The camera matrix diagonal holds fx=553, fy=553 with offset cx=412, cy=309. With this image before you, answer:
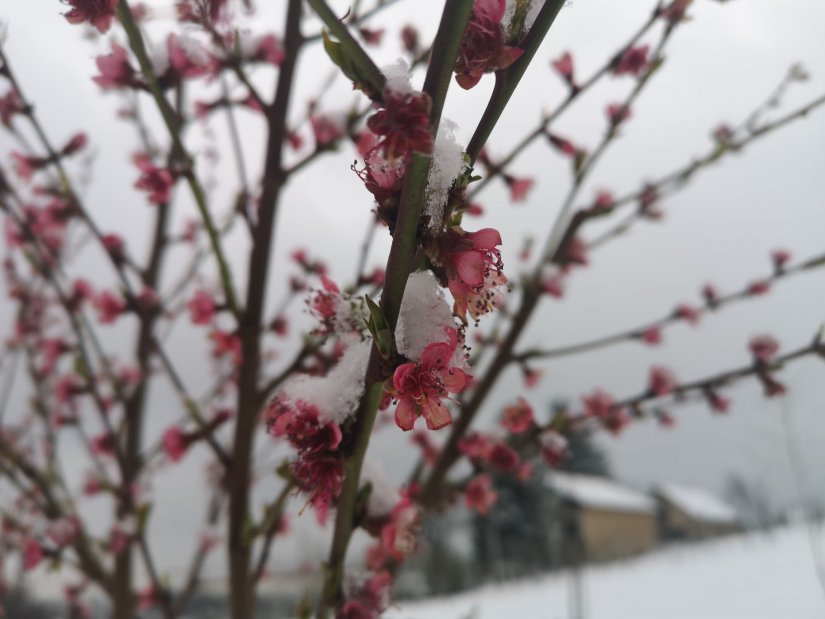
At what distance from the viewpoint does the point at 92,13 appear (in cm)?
82

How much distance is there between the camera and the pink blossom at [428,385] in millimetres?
539

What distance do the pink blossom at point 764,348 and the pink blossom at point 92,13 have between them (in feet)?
6.13

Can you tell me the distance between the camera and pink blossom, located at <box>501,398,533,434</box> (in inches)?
58.1

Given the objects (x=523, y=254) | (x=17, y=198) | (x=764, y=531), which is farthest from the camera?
(x=764, y=531)

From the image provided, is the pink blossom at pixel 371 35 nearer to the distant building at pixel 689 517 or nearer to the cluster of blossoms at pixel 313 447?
the cluster of blossoms at pixel 313 447

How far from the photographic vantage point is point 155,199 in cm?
134

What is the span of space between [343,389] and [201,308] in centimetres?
100

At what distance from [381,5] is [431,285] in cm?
131

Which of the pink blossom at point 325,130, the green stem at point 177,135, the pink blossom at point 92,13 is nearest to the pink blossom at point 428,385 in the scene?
the green stem at point 177,135

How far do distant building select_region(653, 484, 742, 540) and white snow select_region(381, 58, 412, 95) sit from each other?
40834 millimetres

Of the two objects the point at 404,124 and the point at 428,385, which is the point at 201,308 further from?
the point at 404,124

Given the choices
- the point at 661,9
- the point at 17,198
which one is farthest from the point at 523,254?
the point at 17,198

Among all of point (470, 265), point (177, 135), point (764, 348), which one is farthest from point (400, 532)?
point (764, 348)

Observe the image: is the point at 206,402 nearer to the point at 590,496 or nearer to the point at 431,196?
the point at 431,196
